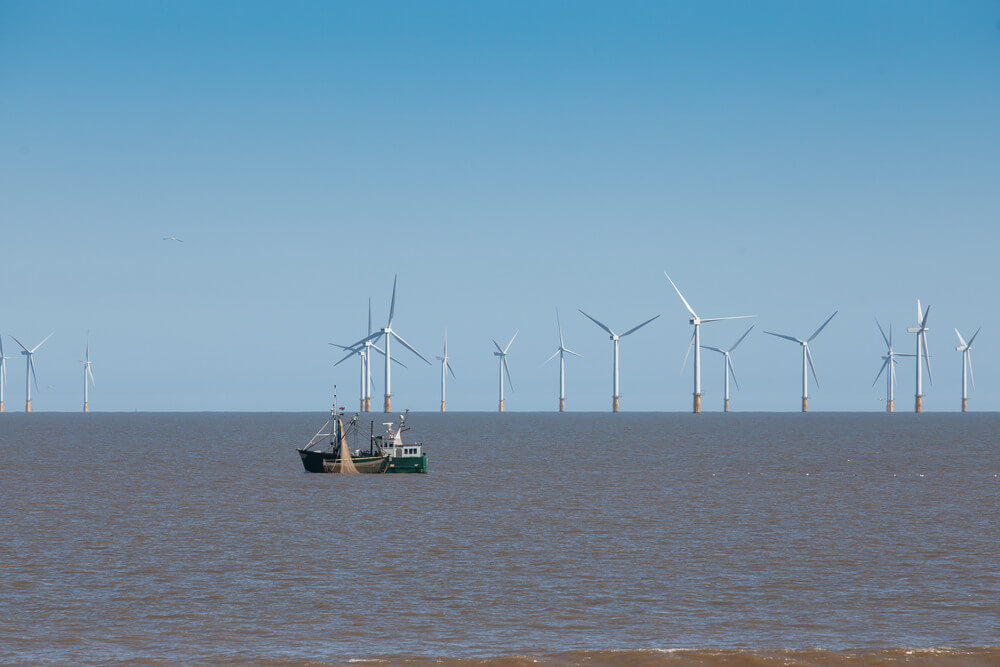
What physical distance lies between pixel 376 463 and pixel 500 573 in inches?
2442

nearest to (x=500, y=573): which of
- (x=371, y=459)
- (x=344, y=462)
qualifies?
(x=371, y=459)

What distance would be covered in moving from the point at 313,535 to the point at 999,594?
113ft

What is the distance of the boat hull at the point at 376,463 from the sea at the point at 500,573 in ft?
25.8

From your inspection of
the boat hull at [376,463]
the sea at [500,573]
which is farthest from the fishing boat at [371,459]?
the sea at [500,573]

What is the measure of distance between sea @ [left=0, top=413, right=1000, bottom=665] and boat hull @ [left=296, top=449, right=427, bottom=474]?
7.85 meters

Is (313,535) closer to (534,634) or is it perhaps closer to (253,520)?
(253,520)

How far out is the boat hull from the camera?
10838cm

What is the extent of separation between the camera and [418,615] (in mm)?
38531

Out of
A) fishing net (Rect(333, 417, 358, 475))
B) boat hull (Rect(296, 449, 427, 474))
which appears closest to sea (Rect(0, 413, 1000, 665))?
boat hull (Rect(296, 449, 427, 474))

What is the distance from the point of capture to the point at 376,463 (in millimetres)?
108375

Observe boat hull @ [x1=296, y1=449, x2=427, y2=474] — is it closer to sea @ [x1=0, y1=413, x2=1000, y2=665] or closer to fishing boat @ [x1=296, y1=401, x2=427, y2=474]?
fishing boat @ [x1=296, y1=401, x2=427, y2=474]

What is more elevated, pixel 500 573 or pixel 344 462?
pixel 344 462

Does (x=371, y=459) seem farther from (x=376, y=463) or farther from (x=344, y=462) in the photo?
(x=344, y=462)

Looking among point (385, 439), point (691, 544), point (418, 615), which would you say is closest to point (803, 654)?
point (418, 615)
